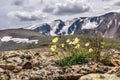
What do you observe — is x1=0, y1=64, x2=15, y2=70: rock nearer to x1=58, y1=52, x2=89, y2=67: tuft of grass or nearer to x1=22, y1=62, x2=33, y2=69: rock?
x1=22, y1=62, x2=33, y2=69: rock

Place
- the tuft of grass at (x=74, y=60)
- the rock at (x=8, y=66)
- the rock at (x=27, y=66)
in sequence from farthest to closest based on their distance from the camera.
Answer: the rock at (x=8, y=66)
the rock at (x=27, y=66)
the tuft of grass at (x=74, y=60)

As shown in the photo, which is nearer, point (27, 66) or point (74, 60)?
point (74, 60)

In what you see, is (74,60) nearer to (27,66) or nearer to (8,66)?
(27,66)

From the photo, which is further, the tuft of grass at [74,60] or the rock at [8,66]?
the rock at [8,66]

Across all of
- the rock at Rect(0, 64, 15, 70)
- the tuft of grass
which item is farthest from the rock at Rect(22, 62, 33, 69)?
the tuft of grass

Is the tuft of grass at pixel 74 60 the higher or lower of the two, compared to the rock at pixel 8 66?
higher

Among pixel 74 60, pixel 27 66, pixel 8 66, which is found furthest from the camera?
pixel 8 66

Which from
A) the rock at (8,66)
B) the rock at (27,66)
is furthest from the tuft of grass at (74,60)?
the rock at (8,66)

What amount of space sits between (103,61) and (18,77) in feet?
13.7

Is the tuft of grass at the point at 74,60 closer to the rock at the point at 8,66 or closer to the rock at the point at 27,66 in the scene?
the rock at the point at 27,66

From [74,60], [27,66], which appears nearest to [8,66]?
[27,66]

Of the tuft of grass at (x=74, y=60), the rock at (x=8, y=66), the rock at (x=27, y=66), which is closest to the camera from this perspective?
the tuft of grass at (x=74, y=60)

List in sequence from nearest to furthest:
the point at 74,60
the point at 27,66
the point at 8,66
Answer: the point at 74,60 < the point at 27,66 < the point at 8,66

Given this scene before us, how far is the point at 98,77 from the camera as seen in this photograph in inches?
509
